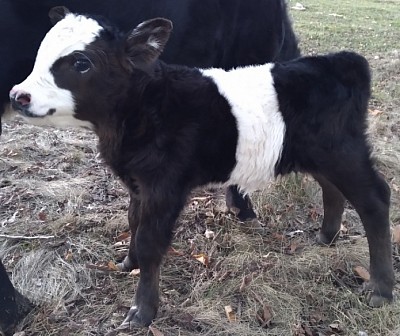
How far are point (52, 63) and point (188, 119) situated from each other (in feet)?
2.39

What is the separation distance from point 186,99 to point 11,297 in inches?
55.2

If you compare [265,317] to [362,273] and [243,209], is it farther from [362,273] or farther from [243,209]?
[243,209]

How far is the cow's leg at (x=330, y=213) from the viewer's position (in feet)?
12.8

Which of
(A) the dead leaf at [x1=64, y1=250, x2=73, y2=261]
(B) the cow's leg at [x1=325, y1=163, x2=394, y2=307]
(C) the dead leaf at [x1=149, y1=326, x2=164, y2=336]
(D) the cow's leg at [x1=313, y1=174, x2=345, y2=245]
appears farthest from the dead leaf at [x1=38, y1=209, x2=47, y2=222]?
(B) the cow's leg at [x1=325, y1=163, x2=394, y2=307]

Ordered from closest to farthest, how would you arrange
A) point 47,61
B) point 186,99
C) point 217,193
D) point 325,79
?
point 47,61 → point 186,99 → point 325,79 → point 217,193

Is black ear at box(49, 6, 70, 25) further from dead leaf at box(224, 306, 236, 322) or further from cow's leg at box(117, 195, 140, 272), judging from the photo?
dead leaf at box(224, 306, 236, 322)

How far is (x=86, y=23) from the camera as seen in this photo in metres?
2.94

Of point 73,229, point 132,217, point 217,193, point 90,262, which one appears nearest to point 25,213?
point 73,229

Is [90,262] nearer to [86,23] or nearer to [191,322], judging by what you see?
[191,322]

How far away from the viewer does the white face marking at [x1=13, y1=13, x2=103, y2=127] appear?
2.79m

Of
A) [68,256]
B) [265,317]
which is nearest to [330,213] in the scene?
[265,317]

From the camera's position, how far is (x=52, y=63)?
2.83 metres

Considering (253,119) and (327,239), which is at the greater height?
(253,119)

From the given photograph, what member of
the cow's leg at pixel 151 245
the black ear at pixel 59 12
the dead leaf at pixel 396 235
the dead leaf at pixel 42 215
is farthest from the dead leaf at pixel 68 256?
the dead leaf at pixel 396 235
